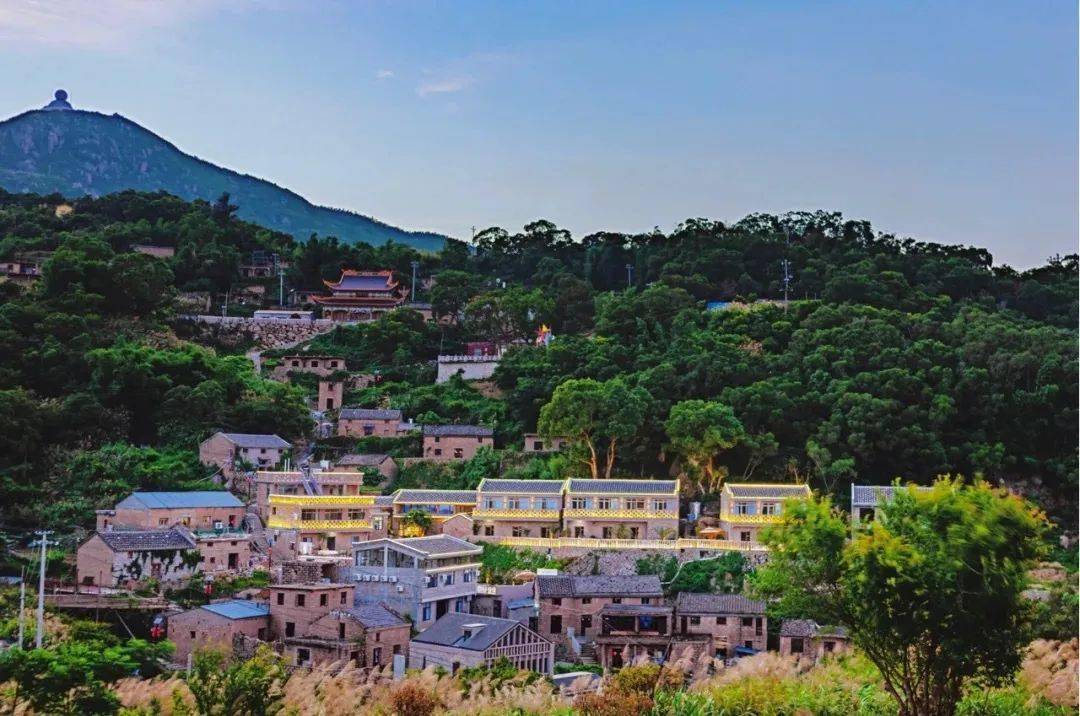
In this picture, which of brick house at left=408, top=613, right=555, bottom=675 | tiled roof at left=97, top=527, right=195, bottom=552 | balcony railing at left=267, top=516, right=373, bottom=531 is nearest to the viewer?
brick house at left=408, top=613, right=555, bottom=675

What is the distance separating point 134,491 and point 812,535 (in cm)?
1913

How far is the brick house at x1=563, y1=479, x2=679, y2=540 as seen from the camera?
28.5 m

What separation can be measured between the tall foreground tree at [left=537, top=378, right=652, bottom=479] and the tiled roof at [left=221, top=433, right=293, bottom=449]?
6301mm

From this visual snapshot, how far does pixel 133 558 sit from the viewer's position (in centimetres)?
2530

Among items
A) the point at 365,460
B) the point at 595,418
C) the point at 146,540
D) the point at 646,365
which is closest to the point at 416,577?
the point at 146,540

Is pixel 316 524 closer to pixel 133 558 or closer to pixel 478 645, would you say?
pixel 133 558

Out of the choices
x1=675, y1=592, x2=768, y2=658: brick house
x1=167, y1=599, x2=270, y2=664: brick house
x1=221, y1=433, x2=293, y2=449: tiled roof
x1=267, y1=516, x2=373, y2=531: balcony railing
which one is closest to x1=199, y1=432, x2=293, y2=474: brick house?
x1=221, y1=433, x2=293, y2=449: tiled roof

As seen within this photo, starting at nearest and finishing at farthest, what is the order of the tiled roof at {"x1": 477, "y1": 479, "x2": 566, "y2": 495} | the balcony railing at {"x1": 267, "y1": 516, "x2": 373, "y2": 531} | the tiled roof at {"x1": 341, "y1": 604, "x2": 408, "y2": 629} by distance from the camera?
1. the tiled roof at {"x1": 341, "y1": 604, "x2": 408, "y2": 629}
2. the balcony railing at {"x1": 267, "y1": 516, "x2": 373, "y2": 531}
3. the tiled roof at {"x1": 477, "y1": 479, "x2": 566, "y2": 495}

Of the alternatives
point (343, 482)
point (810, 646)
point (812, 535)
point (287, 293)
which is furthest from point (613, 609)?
point (287, 293)

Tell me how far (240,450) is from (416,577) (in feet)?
31.1

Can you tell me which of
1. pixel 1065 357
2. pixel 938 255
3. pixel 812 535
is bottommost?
pixel 812 535

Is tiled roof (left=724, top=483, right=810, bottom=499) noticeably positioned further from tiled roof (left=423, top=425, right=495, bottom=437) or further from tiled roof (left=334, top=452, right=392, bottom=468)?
tiled roof (left=334, top=452, right=392, bottom=468)

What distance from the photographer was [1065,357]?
3466 centimetres

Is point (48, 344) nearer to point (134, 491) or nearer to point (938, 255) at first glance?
point (134, 491)
